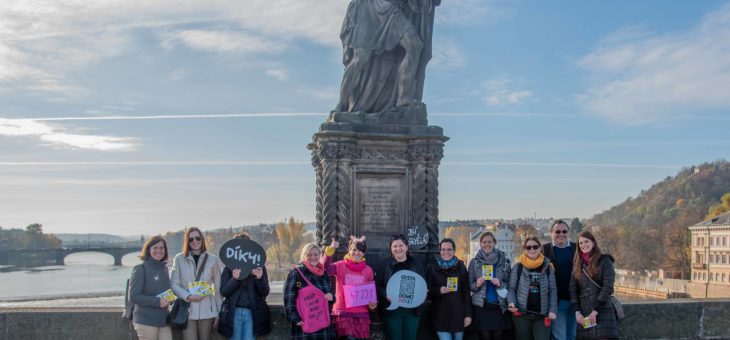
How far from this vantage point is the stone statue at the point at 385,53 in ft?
39.1

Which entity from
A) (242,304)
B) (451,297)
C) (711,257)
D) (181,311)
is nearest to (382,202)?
(451,297)

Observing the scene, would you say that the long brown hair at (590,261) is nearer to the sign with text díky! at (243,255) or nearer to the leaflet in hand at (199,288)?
the sign with text díky! at (243,255)

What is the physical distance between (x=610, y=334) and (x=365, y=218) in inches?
182

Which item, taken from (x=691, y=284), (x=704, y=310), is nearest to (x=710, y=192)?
(x=691, y=284)

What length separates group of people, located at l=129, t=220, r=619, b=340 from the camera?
25.7 ft

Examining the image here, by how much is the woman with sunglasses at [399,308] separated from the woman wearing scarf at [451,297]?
27 centimetres

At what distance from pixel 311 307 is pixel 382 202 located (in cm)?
386

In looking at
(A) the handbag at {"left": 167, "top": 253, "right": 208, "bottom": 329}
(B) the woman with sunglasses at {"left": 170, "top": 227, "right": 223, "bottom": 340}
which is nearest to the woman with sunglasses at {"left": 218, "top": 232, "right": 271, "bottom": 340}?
(B) the woman with sunglasses at {"left": 170, "top": 227, "right": 223, "bottom": 340}

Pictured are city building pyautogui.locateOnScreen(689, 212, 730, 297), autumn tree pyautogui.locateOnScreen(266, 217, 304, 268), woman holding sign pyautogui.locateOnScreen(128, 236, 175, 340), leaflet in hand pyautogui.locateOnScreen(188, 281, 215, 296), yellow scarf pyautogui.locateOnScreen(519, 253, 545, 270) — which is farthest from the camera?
autumn tree pyautogui.locateOnScreen(266, 217, 304, 268)

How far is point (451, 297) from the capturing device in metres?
8.35

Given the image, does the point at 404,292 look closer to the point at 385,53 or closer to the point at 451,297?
the point at 451,297

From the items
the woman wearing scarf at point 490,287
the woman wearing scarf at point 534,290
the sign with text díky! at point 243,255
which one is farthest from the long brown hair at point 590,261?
the sign with text díky! at point 243,255

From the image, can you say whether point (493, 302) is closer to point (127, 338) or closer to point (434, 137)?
point (434, 137)

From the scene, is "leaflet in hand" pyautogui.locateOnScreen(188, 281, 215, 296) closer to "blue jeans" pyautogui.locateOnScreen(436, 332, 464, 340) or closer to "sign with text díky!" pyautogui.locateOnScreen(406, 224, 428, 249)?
"blue jeans" pyautogui.locateOnScreen(436, 332, 464, 340)
